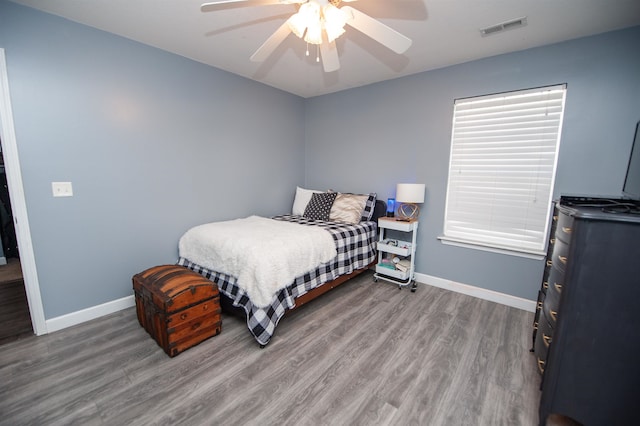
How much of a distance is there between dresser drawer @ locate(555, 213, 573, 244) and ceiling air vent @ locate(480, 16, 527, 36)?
1.55 metres

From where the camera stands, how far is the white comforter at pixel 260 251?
2000mm

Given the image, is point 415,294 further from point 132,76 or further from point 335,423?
point 132,76

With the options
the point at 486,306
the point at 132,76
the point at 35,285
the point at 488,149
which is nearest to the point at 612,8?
the point at 488,149

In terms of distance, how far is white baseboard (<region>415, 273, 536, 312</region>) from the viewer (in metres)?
2.60

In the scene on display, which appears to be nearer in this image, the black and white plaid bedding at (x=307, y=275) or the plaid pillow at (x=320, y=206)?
the black and white plaid bedding at (x=307, y=275)

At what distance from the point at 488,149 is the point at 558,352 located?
2.08 metres

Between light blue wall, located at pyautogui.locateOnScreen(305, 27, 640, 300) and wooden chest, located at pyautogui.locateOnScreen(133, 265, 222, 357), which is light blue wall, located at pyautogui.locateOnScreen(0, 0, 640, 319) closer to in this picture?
light blue wall, located at pyautogui.locateOnScreen(305, 27, 640, 300)

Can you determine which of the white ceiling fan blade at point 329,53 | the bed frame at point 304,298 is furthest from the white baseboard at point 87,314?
the white ceiling fan blade at point 329,53

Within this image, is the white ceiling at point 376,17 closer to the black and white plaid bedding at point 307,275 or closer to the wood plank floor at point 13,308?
the black and white plaid bedding at point 307,275

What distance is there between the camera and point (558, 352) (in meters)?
1.27

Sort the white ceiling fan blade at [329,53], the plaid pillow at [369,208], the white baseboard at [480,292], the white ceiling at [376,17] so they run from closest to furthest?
the white ceiling fan blade at [329,53] → the white ceiling at [376,17] → the white baseboard at [480,292] → the plaid pillow at [369,208]

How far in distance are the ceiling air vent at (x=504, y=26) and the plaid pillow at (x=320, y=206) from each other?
88.2 inches

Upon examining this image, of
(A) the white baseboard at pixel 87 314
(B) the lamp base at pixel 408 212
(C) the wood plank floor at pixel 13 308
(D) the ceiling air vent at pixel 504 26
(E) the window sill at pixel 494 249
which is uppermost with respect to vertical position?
(D) the ceiling air vent at pixel 504 26

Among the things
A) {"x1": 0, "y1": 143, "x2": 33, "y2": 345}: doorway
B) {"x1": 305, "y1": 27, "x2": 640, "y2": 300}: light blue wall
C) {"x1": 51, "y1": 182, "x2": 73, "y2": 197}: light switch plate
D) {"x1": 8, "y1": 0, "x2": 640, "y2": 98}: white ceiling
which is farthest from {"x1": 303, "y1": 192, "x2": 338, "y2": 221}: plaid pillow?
{"x1": 0, "y1": 143, "x2": 33, "y2": 345}: doorway
